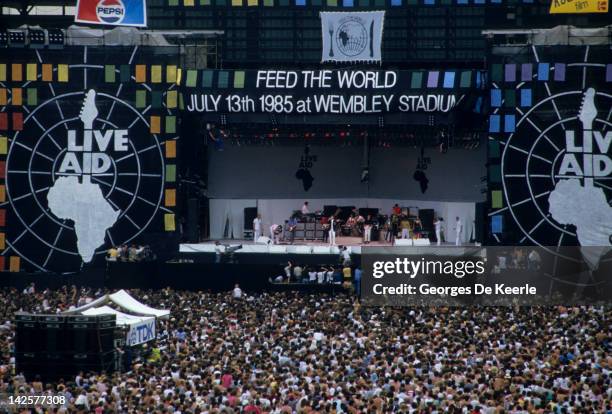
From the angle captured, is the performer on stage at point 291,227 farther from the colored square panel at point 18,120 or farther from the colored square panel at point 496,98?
the colored square panel at point 18,120

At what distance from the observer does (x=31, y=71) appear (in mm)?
44906

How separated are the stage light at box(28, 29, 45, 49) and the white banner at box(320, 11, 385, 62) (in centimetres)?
1158

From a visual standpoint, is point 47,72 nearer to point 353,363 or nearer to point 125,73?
point 125,73

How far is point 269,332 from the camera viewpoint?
28625mm

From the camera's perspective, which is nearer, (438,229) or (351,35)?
(351,35)

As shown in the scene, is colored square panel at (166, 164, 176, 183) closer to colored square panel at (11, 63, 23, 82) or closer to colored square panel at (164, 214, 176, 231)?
colored square panel at (164, 214, 176, 231)

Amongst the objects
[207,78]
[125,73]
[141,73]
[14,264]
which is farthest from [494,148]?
[14,264]

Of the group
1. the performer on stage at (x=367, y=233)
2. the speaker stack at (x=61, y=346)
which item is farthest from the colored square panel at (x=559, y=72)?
the speaker stack at (x=61, y=346)

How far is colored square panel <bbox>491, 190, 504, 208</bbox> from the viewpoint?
1694 inches

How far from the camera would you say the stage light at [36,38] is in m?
44.7

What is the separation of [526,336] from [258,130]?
22340 millimetres

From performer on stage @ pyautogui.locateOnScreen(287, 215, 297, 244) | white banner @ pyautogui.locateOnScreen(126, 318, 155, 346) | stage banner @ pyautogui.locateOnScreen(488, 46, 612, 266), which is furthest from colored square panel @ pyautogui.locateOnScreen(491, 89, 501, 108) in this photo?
white banner @ pyautogui.locateOnScreen(126, 318, 155, 346)

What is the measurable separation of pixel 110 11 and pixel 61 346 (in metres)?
21.2

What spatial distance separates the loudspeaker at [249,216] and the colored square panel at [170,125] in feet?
25.0
